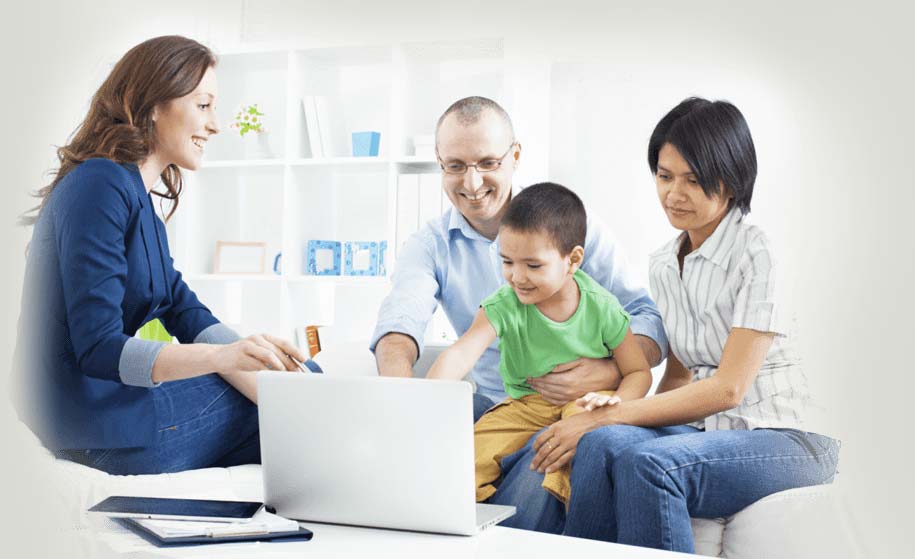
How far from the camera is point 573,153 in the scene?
3.38 m

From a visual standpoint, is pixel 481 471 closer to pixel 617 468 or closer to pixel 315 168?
pixel 617 468

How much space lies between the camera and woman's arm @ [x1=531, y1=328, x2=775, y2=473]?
1.61m

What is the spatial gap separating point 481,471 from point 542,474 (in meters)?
0.16

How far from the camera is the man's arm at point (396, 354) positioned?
202cm

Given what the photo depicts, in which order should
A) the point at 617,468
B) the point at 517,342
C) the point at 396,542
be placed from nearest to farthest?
the point at 396,542
the point at 617,468
the point at 517,342

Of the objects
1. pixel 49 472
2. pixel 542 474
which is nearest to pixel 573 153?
pixel 542 474

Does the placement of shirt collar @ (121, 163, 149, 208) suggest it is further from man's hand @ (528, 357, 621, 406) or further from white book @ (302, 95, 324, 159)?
white book @ (302, 95, 324, 159)

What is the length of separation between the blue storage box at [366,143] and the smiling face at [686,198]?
6.61 feet

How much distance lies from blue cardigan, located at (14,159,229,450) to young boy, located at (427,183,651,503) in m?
0.62

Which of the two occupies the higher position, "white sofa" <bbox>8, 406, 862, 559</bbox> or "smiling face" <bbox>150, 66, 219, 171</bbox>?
"smiling face" <bbox>150, 66, 219, 171</bbox>

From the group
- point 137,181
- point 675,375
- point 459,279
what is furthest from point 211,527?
point 459,279

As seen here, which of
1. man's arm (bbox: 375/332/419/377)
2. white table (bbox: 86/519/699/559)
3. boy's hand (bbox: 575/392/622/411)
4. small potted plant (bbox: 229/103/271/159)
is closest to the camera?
white table (bbox: 86/519/699/559)

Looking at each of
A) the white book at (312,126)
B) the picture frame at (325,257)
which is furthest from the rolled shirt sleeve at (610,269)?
the white book at (312,126)

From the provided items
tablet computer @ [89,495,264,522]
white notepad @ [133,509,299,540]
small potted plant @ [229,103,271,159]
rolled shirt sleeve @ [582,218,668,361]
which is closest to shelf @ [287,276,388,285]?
small potted plant @ [229,103,271,159]
